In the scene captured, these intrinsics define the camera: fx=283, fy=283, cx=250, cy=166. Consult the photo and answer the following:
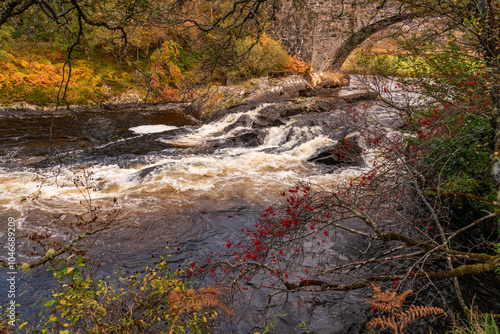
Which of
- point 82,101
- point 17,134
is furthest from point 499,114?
point 82,101

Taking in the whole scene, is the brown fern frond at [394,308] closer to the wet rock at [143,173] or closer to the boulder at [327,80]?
the wet rock at [143,173]

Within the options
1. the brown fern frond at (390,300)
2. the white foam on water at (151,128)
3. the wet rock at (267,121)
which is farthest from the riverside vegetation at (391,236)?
the white foam on water at (151,128)

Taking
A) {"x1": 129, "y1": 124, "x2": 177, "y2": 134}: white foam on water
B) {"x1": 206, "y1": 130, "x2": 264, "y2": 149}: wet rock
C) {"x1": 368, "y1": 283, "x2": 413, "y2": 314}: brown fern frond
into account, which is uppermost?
{"x1": 368, "y1": 283, "x2": 413, "y2": 314}: brown fern frond

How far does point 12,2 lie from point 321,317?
4.80 m

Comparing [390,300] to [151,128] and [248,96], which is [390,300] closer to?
[151,128]

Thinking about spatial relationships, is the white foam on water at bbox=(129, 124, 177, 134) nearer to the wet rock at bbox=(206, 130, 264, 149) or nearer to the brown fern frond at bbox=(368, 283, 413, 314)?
the wet rock at bbox=(206, 130, 264, 149)

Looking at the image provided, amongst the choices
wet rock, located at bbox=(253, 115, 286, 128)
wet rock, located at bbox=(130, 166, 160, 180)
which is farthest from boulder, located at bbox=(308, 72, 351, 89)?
wet rock, located at bbox=(130, 166, 160, 180)

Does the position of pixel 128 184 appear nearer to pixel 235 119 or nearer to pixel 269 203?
pixel 269 203

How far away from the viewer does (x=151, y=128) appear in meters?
12.9

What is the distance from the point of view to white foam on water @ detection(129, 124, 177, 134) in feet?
40.9

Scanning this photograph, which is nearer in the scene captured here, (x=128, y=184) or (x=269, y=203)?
(x=269, y=203)

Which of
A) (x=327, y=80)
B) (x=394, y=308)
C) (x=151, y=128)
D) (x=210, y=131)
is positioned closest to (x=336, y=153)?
(x=210, y=131)

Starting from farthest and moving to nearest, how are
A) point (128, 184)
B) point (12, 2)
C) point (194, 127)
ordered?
point (194, 127) → point (128, 184) → point (12, 2)

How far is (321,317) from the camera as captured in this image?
12.4 ft
